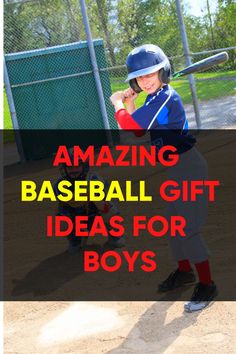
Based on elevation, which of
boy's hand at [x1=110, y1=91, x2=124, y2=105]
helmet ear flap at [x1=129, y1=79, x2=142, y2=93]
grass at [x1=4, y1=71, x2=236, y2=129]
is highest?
helmet ear flap at [x1=129, y1=79, x2=142, y2=93]

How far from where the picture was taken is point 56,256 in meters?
5.50

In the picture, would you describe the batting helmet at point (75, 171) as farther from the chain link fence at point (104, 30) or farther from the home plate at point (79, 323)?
the chain link fence at point (104, 30)

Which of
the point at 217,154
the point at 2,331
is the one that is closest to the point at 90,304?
the point at 2,331

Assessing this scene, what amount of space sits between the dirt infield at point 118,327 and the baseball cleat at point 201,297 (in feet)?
0.15

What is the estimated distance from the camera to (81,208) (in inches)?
219

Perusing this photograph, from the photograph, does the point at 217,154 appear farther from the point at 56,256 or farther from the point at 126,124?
the point at 126,124

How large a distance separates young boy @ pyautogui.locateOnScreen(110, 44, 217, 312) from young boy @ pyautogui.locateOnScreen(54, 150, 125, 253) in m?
1.34

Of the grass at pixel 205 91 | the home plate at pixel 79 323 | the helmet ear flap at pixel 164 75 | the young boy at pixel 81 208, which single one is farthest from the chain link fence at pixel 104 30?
the home plate at pixel 79 323

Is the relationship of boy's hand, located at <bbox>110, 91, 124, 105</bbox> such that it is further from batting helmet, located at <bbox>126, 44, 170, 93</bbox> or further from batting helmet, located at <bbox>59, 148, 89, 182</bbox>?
batting helmet, located at <bbox>59, 148, 89, 182</bbox>

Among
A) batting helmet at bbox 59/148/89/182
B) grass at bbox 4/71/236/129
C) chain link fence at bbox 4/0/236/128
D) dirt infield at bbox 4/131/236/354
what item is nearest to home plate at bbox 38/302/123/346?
dirt infield at bbox 4/131/236/354

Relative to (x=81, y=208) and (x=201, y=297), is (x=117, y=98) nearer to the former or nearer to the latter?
(x=201, y=297)

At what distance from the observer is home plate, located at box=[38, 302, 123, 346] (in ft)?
12.7

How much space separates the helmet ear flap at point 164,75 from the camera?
3.95 meters

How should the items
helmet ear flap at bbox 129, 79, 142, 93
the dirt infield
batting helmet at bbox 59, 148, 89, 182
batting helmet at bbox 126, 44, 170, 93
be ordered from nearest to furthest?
the dirt infield
batting helmet at bbox 126, 44, 170, 93
helmet ear flap at bbox 129, 79, 142, 93
batting helmet at bbox 59, 148, 89, 182
